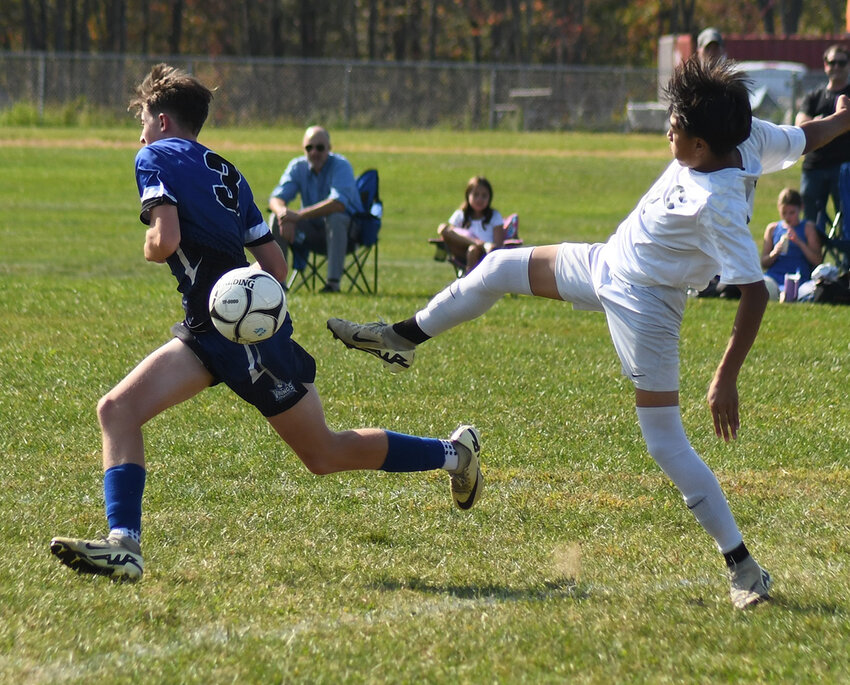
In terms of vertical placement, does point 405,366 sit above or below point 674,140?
below

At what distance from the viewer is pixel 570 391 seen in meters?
7.88

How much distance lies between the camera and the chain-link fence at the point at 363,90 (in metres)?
37.9

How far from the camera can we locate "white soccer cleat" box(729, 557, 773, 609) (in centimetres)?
420

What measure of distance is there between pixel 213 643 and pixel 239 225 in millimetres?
1565

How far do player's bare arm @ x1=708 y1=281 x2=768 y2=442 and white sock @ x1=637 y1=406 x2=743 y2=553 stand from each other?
0.56 ft

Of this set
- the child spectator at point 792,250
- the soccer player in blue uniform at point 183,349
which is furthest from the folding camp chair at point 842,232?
the soccer player in blue uniform at point 183,349

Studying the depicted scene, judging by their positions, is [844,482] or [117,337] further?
[117,337]

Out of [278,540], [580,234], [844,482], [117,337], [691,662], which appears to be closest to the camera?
[691,662]

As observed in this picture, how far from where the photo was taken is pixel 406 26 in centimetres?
6166

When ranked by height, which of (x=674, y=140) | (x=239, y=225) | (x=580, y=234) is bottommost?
(x=580, y=234)

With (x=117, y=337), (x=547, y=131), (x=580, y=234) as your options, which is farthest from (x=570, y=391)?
(x=547, y=131)

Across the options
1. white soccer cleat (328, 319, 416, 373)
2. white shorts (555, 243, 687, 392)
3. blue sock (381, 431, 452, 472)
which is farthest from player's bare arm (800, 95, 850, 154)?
blue sock (381, 431, 452, 472)

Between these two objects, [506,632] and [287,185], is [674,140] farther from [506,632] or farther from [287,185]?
[287,185]

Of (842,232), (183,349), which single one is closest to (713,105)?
(183,349)
